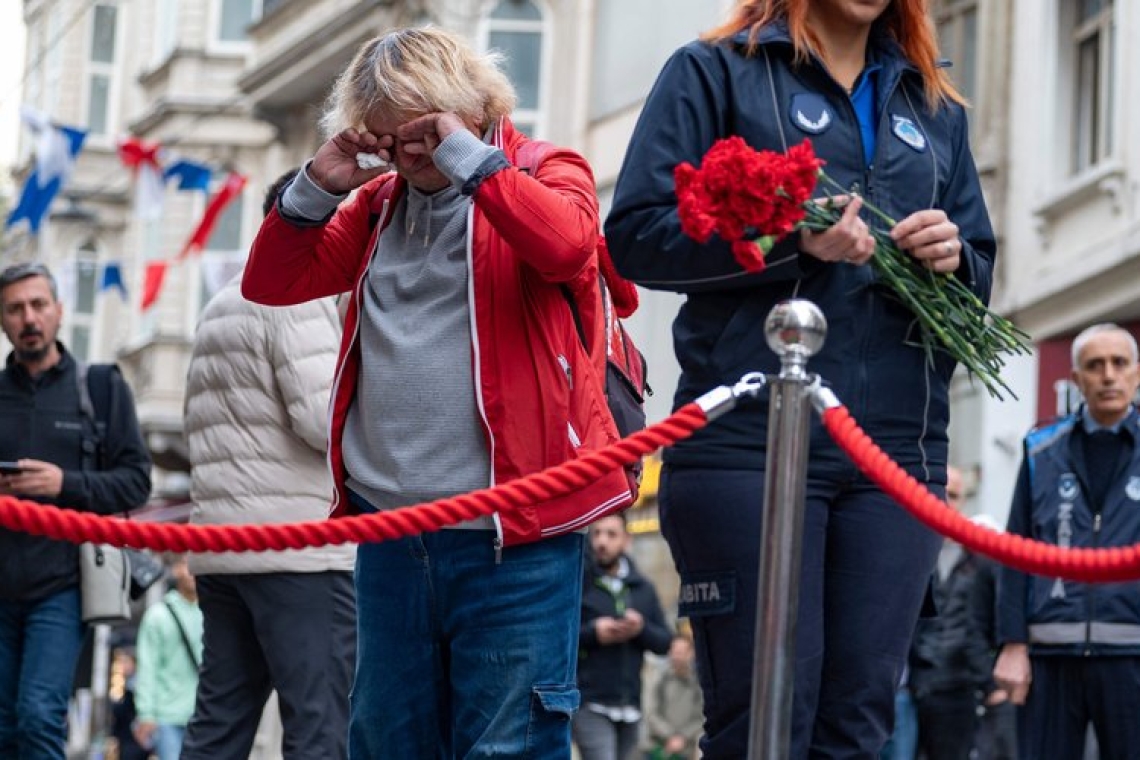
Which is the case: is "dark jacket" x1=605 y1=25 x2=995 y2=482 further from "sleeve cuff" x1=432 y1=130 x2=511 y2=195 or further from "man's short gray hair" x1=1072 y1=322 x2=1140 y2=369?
"man's short gray hair" x1=1072 y1=322 x2=1140 y2=369

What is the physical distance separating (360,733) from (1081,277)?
1606 centimetres

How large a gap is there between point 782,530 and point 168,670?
1139 cm

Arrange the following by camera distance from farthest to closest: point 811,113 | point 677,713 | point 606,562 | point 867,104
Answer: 1. point 677,713
2. point 606,562
3. point 867,104
4. point 811,113

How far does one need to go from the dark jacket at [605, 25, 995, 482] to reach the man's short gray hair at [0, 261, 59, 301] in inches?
167

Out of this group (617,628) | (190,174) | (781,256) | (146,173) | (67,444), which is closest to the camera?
(781,256)

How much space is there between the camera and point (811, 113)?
17.1 feet

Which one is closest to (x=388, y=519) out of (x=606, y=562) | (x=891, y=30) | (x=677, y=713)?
(x=891, y=30)

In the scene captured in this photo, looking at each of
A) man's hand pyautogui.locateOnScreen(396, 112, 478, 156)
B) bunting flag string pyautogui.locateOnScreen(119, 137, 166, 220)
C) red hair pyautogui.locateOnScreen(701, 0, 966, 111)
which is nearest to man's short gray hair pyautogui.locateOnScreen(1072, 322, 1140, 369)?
red hair pyautogui.locateOnScreen(701, 0, 966, 111)

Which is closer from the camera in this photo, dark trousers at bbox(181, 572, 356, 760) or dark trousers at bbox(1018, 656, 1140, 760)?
dark trousers at bbox(181, 572, 356, 760)

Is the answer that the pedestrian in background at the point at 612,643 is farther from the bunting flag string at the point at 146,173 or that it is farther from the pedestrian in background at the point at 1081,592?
the bunting flag string at the point at 146,173

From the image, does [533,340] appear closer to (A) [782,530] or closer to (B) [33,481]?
(A) [782,530]

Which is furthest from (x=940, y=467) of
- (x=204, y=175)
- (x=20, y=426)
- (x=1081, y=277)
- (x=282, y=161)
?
(x=282, y=161)

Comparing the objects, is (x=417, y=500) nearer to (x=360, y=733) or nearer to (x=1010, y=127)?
(x=360, y=733)

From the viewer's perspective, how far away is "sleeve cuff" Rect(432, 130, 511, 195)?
5.13 m
